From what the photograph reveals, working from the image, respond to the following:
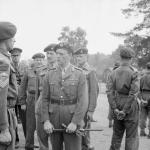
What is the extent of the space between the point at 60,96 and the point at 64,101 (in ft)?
0.30

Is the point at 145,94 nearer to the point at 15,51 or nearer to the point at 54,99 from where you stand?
the point at 15,51

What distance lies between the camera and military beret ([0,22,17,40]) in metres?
4.34

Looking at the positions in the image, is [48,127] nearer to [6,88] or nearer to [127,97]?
[6,88]

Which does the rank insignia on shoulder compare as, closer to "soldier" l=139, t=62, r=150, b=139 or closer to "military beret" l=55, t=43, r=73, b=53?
"military beret" l=55, t=43, r=73, b=53

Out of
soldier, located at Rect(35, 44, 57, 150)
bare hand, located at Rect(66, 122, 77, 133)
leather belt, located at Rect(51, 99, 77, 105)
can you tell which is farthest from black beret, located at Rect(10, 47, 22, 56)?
bare hand, located at Rect(66, 122, 77, 133)

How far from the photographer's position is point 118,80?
672 centimetres

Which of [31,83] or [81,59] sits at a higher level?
[81,59]

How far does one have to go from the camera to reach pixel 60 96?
16.8 ft

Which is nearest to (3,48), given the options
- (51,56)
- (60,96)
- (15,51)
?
(60,96)

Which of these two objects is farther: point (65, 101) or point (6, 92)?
point (65, 101)

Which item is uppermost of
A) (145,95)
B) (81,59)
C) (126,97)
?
(81,59)

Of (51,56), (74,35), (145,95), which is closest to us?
(51,56)

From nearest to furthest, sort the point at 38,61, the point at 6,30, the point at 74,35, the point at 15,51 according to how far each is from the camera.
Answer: the point at 6,30
the point at 38,61
the point at 15,51
the point at 74,35

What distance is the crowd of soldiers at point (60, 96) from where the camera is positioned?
4391 mm
